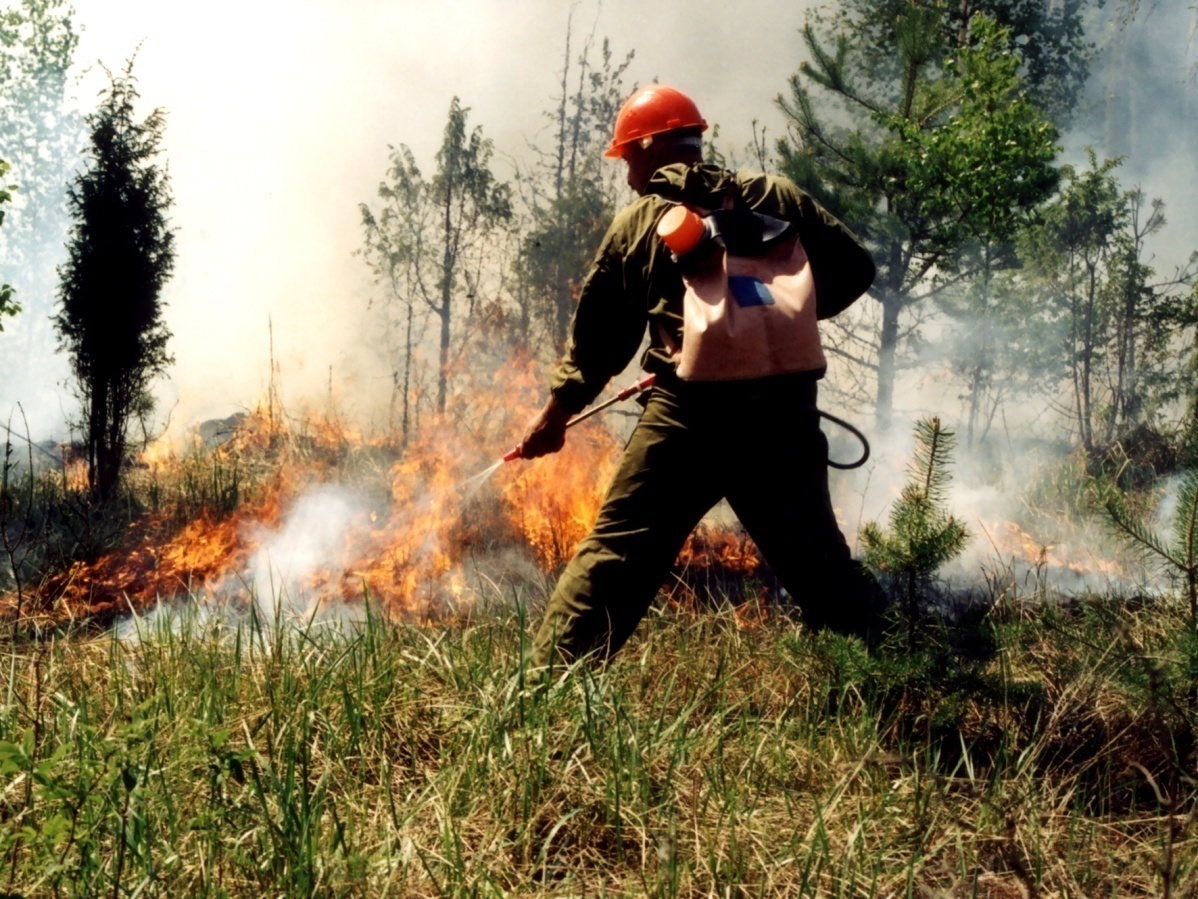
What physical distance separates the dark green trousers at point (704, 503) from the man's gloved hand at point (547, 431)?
Answer: 1.13 ft

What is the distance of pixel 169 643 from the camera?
2756 mm

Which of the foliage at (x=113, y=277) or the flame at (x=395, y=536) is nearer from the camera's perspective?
the flame at (x=395, y=536)

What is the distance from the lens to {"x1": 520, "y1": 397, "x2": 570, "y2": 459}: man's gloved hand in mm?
3027

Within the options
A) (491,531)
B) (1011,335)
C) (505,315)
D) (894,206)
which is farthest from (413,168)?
(1011,335)

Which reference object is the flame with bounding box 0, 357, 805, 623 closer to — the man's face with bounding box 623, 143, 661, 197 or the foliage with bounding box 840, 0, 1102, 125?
the man's face with bounding box 623, 143, 661, 197

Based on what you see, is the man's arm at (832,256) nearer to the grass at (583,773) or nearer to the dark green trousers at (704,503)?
the dark green trousers at (704,503)

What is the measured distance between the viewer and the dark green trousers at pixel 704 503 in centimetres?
271

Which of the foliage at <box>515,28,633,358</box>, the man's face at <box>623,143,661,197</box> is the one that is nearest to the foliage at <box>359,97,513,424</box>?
the foliage at <box>515,28,633,358</box>

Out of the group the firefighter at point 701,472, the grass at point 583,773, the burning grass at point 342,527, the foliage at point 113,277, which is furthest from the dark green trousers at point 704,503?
the foliage at point 113,277

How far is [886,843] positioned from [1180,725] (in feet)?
3.50

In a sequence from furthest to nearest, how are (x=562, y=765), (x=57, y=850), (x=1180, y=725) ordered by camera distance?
(x=1180, y=725)
(x=562, y=765)
(x=57, y=850)

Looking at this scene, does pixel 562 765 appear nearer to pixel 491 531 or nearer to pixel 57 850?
pixel 57 850

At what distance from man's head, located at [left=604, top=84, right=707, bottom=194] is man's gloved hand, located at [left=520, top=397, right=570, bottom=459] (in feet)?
2.69

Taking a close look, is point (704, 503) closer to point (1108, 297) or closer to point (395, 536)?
point (395, 536)
